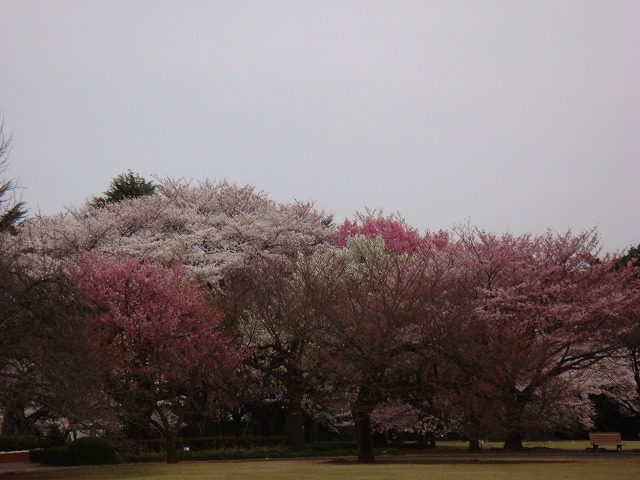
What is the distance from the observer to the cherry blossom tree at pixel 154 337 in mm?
35094

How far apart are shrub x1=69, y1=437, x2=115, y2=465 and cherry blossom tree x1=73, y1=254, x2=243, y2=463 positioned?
5.47ft

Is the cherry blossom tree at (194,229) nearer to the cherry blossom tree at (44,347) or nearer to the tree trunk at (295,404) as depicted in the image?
the tree trunk at (295,404)

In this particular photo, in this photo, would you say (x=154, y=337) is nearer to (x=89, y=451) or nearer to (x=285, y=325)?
(x=89, y=451)

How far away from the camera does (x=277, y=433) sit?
45844 millimetres

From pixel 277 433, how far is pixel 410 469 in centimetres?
2079

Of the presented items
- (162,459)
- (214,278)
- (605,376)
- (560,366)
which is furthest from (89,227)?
(605,376)

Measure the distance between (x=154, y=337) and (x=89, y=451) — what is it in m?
5.08

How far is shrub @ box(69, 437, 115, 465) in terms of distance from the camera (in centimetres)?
3419

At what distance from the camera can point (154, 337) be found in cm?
3553

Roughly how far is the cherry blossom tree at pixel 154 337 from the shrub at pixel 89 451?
1.67 metres

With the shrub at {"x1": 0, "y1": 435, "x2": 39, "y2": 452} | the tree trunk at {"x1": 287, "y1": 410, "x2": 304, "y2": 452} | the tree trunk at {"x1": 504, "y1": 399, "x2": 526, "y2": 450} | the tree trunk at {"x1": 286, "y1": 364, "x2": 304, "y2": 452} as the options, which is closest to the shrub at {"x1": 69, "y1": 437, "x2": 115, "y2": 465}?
the tree trunk at {"x1": 286, "y1": 364, "x2": 304, "y2": 452}

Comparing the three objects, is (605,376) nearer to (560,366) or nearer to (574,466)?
(560,366)

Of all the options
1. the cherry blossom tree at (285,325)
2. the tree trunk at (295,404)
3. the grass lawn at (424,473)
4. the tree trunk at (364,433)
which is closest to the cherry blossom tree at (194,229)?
the cherry blossom tree at (285,325)

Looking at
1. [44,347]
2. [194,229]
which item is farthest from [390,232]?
[44,347]
